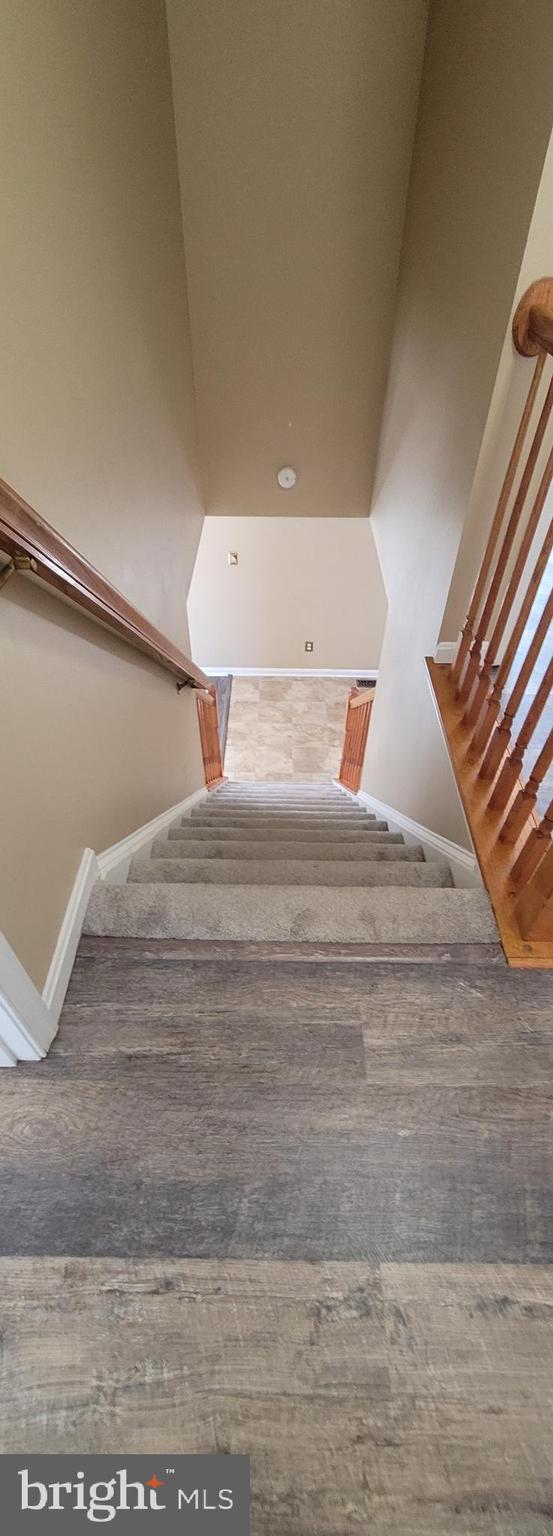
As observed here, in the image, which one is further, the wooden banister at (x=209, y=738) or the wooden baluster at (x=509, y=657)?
the wooden banister at (x=209, y=738)

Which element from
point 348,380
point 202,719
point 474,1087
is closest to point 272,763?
point 202,719

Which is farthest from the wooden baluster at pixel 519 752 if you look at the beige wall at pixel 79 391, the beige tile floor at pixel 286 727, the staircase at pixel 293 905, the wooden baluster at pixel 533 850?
the beige tile floor at pixel 286 727

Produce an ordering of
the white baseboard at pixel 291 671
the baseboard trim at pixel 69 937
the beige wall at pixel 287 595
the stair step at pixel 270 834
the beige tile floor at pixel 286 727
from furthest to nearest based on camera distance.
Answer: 1. the white baseboard at pixel 291 671
2. the beige tile floor at pixel 286 727
3. the beige wall at pixel 287 595
4. the stair step at pixel 270 834
5. the baseboard trim at pixel 69 937

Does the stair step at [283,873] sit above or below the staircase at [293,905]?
below

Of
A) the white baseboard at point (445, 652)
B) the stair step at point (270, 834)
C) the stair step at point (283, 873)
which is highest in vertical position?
the white baseboard at point (445, 652)

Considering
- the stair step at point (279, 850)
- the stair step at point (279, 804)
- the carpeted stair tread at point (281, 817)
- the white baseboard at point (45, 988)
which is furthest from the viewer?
the stair step at point (279, 804)

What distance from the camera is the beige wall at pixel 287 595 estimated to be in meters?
4.80

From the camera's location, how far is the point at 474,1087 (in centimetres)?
97

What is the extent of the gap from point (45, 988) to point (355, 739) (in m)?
3.53

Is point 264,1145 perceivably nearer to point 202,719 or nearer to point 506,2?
point 506,2

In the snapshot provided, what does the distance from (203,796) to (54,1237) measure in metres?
2.60

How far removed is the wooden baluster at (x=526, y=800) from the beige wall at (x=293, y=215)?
247cm

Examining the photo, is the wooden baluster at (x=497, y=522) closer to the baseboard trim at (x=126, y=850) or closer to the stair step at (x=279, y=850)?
the stair step at (x=279, y=850)

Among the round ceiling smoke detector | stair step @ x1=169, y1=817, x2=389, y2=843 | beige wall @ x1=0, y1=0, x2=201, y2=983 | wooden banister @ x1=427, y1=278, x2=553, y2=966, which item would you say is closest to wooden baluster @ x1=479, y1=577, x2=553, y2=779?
wooden banister @ x1=427, y1=278, x2=553, y2=966
